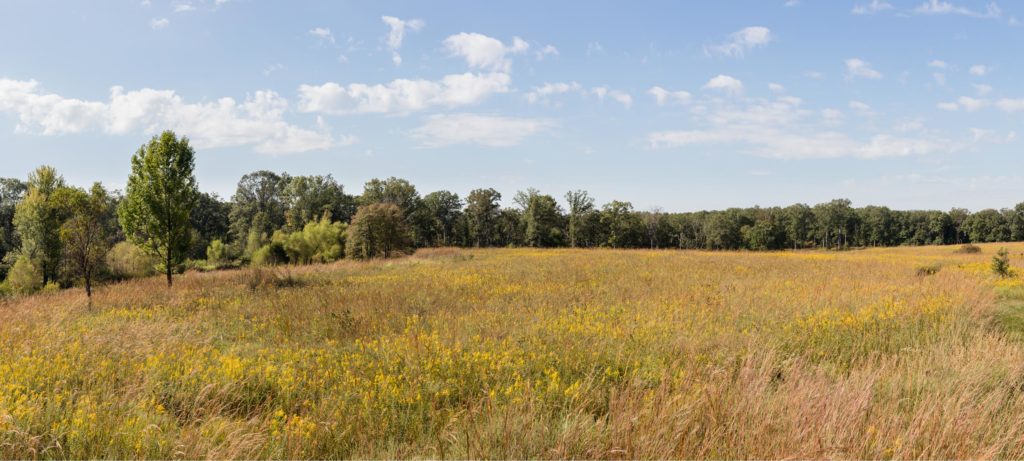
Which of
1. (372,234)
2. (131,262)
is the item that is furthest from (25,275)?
(372,234)

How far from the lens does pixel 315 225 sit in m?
49.7

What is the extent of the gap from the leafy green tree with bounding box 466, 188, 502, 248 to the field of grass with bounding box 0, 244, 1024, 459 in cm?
7014

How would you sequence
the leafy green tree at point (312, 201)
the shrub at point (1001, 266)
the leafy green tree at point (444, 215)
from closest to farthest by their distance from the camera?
1. the shrub at point (1001, 266)
2. the leafy green tree at point (312, 201)
3. the leafy green tree at point (444, 215)

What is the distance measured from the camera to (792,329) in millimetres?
7586

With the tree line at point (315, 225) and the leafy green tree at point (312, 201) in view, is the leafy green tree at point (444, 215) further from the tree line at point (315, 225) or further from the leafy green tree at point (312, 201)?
the leafy green tree at point (312, 201)

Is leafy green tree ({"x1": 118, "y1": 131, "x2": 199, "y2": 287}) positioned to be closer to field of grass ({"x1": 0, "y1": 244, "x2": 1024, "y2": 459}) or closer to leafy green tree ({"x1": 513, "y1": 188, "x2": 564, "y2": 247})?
field of grass ({"x1": 0, "y1": 244, "x2": 1024, "y2": 459})

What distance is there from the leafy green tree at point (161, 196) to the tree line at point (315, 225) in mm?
41

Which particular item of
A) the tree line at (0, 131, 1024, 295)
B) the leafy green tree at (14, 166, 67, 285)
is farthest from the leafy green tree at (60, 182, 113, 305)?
the leafy green tree at (14, 166, 67, 285)

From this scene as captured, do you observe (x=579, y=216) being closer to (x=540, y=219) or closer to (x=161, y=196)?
(x=540, y=219)

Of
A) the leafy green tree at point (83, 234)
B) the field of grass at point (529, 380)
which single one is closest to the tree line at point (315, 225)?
the leafy green tree at point (83, 234)

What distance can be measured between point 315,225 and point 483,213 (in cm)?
3515

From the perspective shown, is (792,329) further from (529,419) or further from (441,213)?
(441,213)

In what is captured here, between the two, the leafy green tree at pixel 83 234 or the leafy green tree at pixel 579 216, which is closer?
the leafy green tree at pixel 83 234

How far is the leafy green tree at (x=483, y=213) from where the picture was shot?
80.4 meters
